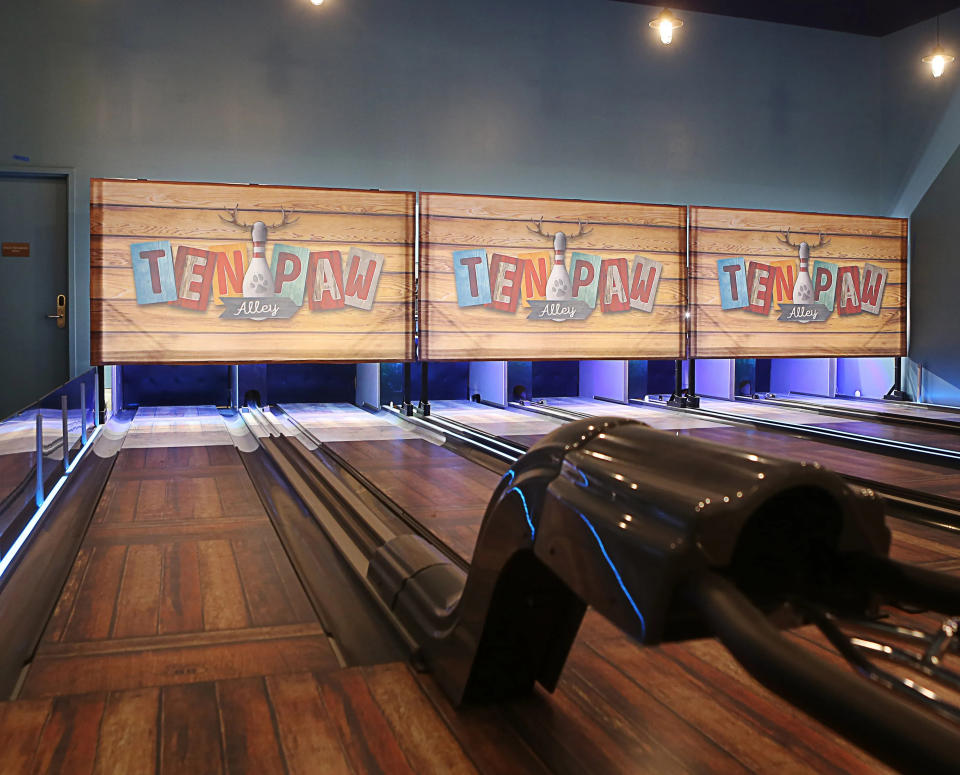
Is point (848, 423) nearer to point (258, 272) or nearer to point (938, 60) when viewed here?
point (938, 60)

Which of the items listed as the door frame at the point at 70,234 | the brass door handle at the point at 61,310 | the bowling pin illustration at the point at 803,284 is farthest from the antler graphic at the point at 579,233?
the brass door handle at the point at 61,310

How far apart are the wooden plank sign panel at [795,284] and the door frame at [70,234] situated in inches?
184

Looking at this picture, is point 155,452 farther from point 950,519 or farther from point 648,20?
point 648,20

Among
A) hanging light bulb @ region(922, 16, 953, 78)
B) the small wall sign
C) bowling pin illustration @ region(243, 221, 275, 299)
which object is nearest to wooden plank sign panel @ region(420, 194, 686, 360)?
bowling pin illustration @ region(243, 221, 275, 299)

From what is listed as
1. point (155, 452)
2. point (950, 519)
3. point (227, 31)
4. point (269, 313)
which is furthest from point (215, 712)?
point (227, 31)

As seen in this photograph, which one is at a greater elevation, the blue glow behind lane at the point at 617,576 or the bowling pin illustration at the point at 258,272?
the bowling pin illustration at the point at 258,272

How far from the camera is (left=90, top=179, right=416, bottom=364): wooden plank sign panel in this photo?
223 inches

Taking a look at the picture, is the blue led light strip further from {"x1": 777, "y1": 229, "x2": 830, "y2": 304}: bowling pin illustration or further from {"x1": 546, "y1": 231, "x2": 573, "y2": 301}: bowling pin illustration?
{"x1": 777, "y1": 229, "x2": 830, "y2": 304}: bowling pin illustration

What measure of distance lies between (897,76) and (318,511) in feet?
24.3

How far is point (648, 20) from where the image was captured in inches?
296

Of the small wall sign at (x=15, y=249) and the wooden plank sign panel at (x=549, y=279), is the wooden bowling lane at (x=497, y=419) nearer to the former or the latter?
the wooden plank sign panel at (x=549, y=279)

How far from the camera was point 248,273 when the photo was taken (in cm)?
587

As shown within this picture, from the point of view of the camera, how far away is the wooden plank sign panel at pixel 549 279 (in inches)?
243

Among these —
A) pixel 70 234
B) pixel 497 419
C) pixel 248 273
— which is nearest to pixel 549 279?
pixel 497 419
